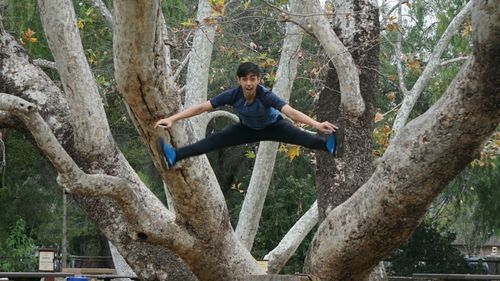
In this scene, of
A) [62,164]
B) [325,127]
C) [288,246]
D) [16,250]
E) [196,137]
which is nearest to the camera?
[325,127]

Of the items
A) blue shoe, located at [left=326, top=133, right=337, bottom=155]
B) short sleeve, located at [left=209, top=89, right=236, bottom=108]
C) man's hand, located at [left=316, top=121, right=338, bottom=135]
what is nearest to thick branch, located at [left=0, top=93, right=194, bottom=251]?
short sleeve, located at [left=209, top=89, right=236, bottom=108]

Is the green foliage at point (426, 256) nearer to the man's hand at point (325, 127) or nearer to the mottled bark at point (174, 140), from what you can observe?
the mottled bark at point (174, 140)

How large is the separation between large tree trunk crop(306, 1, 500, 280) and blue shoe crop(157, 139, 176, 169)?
4.67 ft

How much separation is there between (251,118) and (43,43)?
1132 cm

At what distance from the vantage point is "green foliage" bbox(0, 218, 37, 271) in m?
22.5

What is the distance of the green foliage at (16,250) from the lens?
22.5 m

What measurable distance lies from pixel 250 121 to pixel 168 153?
65 centimetres

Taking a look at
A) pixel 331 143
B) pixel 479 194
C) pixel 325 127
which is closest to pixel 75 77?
pixel 331 143

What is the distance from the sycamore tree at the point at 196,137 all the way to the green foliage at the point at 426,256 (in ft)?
41.3

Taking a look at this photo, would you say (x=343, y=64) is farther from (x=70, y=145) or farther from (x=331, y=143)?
(x=70, y=145)

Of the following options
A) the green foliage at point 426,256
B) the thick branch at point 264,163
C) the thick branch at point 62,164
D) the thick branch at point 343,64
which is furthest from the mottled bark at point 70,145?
the green foliage at point 426,256

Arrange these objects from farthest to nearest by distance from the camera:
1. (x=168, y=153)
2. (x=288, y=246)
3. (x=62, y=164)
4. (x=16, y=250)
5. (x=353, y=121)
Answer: (x=16, y=250) < (x=288, y=246) < (x=353, y=121) < (x=62, y=164) < (x=168, y=153)

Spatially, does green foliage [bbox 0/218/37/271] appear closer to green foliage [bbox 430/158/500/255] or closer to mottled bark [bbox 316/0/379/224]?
green foliage [bbox 430/158/500/255]

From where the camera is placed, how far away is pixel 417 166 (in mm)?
6586
